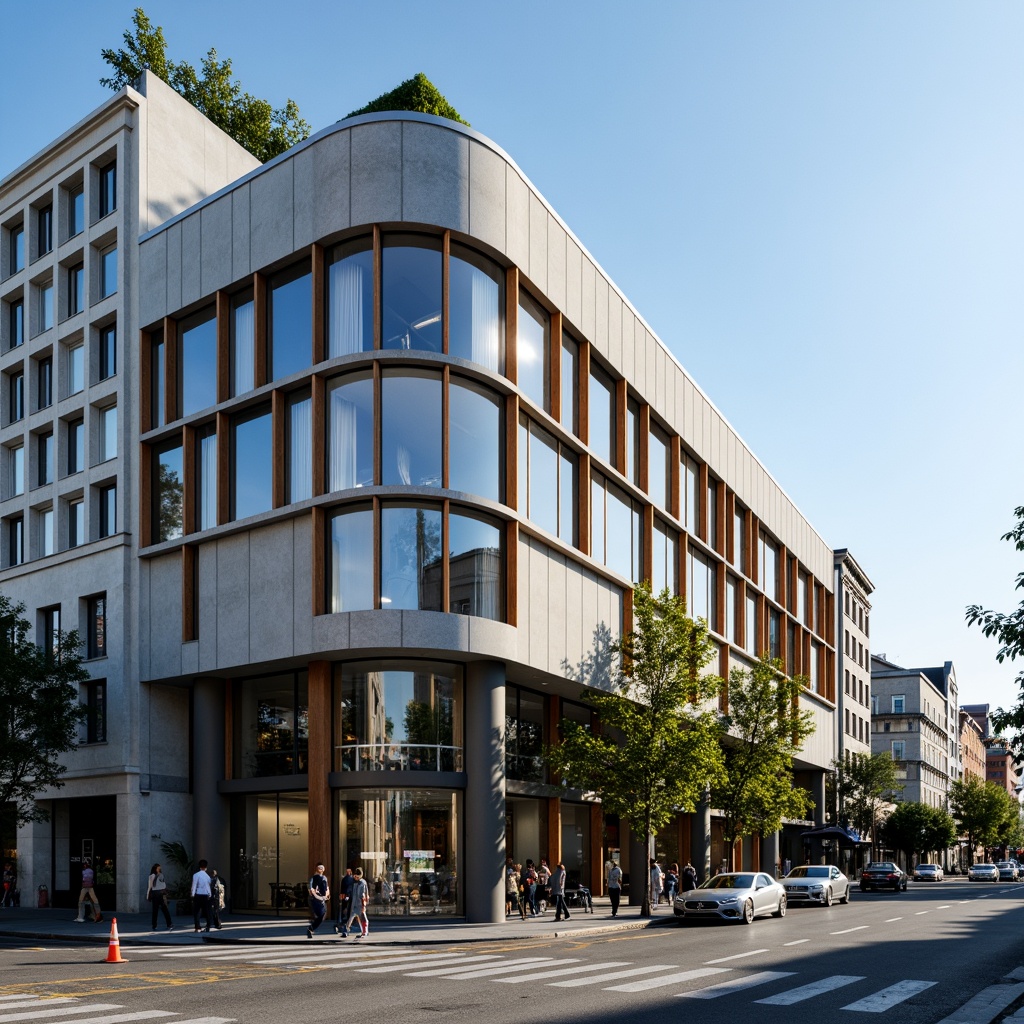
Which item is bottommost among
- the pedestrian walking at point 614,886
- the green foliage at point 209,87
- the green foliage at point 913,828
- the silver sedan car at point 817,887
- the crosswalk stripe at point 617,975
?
the green foliage at point 913,828

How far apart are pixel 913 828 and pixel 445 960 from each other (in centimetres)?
9021

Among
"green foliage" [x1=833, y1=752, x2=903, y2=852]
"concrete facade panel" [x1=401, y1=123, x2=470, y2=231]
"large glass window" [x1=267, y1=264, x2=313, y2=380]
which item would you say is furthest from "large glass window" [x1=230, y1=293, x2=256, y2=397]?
"green foliage" [x1=833, y1=752, x2=903, y2=852]

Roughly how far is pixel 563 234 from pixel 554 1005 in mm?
29745

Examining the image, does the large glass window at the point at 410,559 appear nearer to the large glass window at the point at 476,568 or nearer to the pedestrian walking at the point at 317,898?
the large glass window at the point at 476,568

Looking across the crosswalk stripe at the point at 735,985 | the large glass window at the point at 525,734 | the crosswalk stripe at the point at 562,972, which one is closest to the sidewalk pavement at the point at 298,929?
the large glass window at the point at 525,734

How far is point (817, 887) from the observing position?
46344mm

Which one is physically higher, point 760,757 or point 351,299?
point 351,299

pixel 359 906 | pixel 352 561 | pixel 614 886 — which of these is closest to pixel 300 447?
pixel 352 561

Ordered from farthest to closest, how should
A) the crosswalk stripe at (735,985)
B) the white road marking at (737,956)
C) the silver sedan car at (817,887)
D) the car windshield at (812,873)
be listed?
the car windshield at (812,873) → the silver sedan car at (817,887) → the white road marking at (737,956) → the crosswalk stripe at (735,985)

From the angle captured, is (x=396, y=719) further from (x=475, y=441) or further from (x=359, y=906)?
(x=475, y=441)

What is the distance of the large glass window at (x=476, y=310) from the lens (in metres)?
35.8

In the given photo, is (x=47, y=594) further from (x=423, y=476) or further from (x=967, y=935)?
(x=967, y=935)

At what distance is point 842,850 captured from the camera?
3329 inches

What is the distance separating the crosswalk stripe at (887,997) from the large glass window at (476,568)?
58.8ft
